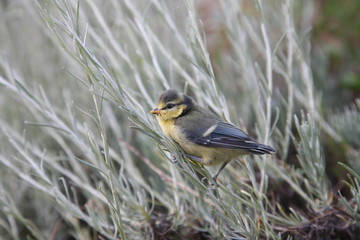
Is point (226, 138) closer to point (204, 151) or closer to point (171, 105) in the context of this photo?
point (204, 151)

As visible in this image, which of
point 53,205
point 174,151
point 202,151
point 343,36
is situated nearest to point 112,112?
point 53,205

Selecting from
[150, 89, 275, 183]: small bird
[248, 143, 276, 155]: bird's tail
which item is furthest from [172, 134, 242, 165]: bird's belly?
[248, 143, 276, 155]: bird's tail

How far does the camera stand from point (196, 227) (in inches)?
74.2

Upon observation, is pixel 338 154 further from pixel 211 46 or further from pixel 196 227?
pixel 211 46

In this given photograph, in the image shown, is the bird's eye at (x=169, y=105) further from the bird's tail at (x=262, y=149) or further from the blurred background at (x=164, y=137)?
the bird's tail at (x=262, y=149)

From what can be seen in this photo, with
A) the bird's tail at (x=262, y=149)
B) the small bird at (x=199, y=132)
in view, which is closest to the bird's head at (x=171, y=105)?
the small bird at (x=199, y=132)

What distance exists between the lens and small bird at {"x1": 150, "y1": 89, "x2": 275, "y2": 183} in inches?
63.7

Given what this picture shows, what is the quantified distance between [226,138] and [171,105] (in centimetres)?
28

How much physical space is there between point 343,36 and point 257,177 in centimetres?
159

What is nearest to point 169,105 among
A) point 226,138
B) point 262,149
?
point 226,138

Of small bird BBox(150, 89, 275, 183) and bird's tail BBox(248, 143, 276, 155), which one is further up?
small bird BBox(150, 89, 275, 183)

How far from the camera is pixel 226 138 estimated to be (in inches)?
64.3

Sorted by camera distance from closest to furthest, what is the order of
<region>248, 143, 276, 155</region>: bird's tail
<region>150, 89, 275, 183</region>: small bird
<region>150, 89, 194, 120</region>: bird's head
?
<region>248, 143, 276, 155</region>: bird's tail
<region>150, 89, 275, 183</region>: small bird
<region>150, 89, 194, 120</region>: bird's head

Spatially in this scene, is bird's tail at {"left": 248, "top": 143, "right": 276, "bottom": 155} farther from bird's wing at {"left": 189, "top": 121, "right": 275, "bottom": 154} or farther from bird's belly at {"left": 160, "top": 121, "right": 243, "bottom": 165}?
bird's belly at {"left": 160, "top": 121, "right": 243, "bottom": 165}
